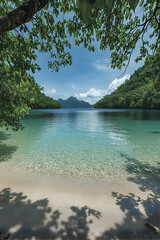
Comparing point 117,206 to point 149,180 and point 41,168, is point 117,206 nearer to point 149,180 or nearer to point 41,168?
point 149,180

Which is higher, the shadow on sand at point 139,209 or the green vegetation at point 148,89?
the green vegetation at point 148,89

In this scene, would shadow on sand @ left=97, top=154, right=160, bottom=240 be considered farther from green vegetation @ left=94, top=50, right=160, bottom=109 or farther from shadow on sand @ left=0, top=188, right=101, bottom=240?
green vegetation @ left=94, top=50, right=160, bottom=109

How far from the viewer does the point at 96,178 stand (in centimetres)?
761

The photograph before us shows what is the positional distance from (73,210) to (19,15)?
6.48 metres

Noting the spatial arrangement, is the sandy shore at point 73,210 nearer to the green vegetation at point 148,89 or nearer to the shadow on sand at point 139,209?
the shadow on sand at point 139,209

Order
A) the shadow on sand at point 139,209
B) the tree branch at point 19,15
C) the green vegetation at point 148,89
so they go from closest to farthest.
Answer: the tree branch at point 19,15 → the shadow on sand at point 139,209 → the green vegetation at point 148,89

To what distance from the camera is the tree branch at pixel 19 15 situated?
2.40 metres

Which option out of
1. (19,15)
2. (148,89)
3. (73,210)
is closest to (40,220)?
(73,210)

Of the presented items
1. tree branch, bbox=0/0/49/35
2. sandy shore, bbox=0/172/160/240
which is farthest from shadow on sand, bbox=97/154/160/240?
tree branch, bbox=0/0/49/35

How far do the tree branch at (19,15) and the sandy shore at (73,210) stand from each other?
5.66 m

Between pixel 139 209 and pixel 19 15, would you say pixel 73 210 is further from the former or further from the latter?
pixel 19 15

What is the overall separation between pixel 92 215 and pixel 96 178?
3.33m

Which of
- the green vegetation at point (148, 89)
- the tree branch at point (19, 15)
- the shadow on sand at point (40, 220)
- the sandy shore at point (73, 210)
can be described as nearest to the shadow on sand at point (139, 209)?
the sandy shore at point (73, 210)

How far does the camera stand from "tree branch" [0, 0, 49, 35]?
7.89 feet
